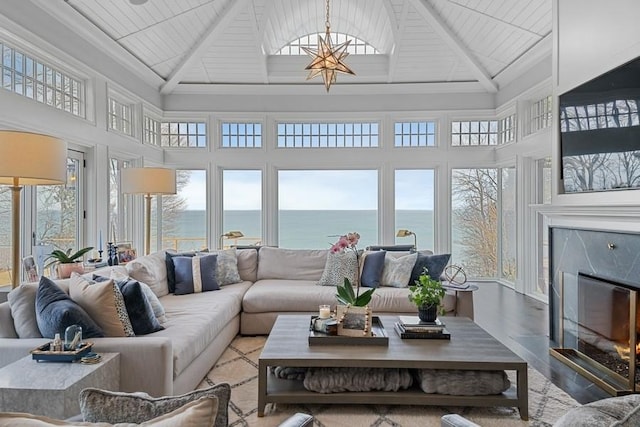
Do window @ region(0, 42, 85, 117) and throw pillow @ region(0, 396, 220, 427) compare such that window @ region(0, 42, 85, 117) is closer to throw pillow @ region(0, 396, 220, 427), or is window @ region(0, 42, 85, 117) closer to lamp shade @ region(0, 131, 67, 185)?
lamp shade @ region(0, 131, 67, 185)

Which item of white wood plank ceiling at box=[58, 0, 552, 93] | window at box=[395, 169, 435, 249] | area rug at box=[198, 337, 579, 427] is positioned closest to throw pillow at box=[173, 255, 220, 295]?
area rug at box=[198, 337, 579, 427]

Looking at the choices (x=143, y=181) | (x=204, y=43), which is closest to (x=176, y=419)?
(x=143, y=181)

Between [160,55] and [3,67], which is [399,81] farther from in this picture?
[3,67]

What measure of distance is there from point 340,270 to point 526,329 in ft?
6.82

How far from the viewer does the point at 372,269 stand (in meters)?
4.55

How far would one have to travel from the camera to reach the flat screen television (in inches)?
115

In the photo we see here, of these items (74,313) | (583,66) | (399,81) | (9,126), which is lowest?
→ (74,313)

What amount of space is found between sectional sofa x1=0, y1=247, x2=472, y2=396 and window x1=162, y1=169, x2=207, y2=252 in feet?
9.85

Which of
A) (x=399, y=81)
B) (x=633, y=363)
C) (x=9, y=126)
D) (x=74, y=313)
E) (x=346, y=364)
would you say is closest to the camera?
(x=74, y=313)

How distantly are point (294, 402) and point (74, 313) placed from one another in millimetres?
1380

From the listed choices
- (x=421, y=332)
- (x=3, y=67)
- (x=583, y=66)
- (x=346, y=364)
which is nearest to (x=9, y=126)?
(x=3, y=67)

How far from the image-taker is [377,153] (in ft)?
25.2

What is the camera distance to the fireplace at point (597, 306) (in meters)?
2.94

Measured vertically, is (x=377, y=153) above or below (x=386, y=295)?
above
